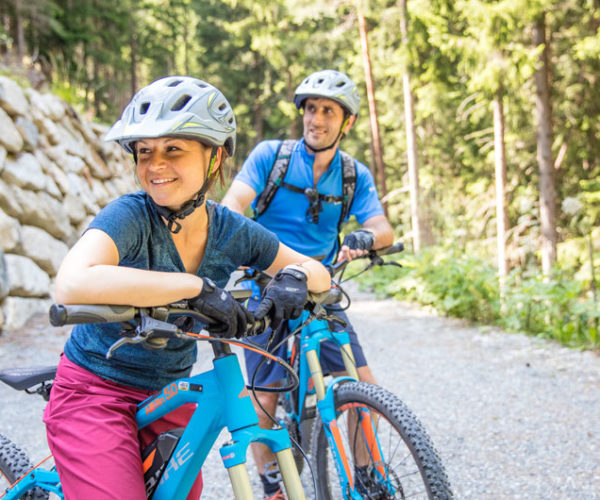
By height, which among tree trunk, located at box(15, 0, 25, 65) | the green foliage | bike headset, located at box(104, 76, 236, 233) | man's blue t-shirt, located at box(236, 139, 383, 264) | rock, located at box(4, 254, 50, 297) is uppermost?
tree trunk, located at box(15, 0, 25, 65)

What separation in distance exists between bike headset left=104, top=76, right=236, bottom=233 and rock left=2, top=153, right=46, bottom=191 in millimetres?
8887

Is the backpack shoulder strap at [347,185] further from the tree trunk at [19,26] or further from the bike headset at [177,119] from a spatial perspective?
the tree trunk at [19,26]

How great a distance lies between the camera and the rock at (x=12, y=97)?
408 inches

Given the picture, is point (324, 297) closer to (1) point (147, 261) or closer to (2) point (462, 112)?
(1) point (147, 261)

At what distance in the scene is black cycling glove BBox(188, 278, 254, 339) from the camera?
1.58 m

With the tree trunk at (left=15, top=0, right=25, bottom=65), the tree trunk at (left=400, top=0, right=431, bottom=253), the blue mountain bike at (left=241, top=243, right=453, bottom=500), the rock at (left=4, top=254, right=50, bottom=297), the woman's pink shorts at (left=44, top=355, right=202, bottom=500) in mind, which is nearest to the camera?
the woman's pink shorts at (left=44, top=355, right=202, bottom=500)

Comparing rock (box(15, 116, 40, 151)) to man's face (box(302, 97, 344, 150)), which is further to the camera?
rock (box(15, 116, 40, 151))

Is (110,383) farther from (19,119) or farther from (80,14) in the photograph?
(80,14)

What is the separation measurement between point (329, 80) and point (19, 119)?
9.10 m

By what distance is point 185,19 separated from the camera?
36.8 metres

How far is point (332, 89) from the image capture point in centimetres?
349

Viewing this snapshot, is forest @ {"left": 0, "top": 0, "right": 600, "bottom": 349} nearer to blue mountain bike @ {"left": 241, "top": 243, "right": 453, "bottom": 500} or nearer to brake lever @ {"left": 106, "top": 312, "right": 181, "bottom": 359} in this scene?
blue mountain bike @ {"left": 241, "top": 243, "right": 453, "bottom": 500}

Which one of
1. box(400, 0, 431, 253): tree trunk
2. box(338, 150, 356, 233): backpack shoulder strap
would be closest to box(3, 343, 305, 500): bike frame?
box(338, 150, 356, 233): backpack shoulder strap

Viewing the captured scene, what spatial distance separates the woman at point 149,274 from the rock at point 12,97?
976cm
